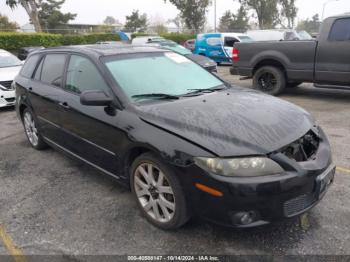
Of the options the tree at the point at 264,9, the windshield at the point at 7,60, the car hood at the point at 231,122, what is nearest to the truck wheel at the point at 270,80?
the car hood at the point at 231,122

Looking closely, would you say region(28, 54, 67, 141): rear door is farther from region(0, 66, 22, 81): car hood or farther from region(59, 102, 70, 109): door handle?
region(0, 66, 22, 81): car hood

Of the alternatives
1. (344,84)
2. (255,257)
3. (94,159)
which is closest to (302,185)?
(255,257)

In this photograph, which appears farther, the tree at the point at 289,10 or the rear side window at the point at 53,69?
the tree at the point at 289,10

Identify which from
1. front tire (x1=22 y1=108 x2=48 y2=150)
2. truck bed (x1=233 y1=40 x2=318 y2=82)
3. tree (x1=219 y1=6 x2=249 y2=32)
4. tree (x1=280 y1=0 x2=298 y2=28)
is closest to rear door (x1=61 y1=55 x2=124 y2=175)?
front tire (x1=22 y1=108 x2=48 y2=150)

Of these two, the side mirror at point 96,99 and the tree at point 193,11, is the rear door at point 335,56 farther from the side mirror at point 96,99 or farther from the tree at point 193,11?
the tree at point 193,11

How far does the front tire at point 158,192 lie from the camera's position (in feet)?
8.85

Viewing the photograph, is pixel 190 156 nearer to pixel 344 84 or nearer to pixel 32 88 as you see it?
pixel 32 88

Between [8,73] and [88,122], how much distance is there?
610cm

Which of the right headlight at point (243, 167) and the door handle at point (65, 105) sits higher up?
the door handle at point (65, 105)

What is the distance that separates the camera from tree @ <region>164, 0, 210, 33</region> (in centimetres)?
3916

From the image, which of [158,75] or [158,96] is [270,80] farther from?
[158,96]

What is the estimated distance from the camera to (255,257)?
258cm

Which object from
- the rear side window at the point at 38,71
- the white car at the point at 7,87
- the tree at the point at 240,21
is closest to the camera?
the rear side window at the point at 38,71

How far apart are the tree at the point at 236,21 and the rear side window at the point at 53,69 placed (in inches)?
1812
